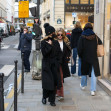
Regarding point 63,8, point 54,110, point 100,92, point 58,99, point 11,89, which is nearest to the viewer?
point 54,110

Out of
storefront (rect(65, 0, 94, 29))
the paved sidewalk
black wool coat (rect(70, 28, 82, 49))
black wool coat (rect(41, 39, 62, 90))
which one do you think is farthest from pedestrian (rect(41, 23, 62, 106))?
storefront (rect(65, 0, 94, 29))

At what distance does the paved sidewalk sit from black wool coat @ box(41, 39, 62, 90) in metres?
0.50

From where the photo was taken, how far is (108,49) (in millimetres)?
7086

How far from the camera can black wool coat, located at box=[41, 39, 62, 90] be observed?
525 centimetres

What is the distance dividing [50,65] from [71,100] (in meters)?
1.18

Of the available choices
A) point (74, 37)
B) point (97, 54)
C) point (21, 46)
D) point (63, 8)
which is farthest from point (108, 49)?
point (63, 8)

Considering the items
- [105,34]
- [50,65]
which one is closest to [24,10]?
[105,34]

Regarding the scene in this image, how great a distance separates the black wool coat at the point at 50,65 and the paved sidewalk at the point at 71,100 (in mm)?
496

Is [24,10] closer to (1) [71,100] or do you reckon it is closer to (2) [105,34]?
(2) [105,34]

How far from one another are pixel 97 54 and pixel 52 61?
4.91 feet

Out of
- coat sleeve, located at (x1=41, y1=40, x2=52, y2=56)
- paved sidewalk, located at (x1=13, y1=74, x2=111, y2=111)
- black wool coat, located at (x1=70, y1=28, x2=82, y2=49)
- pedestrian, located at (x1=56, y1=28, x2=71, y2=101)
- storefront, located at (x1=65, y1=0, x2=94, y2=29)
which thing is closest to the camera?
coat sleeve, located at (x1=41, y1=40, x2=52, y2=56)

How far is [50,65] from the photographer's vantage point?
17.5 ft

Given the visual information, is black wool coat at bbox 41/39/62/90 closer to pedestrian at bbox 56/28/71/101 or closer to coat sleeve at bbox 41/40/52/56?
coat sleeve at bbox 41/40/52/56

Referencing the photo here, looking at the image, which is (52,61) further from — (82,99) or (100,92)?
(100,92)
